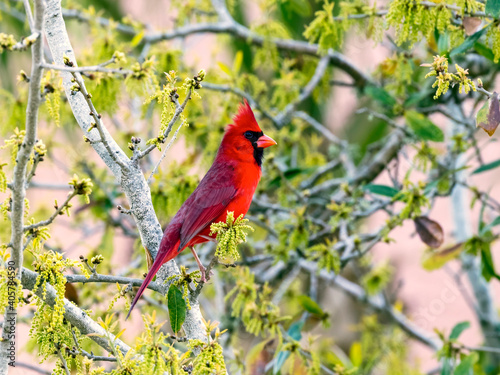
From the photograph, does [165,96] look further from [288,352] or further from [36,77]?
[288,352]

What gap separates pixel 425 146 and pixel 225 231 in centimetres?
155

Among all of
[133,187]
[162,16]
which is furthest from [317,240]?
[162,16]

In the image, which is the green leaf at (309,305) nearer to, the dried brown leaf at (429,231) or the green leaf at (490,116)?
the dried brown leaf at (429,231)

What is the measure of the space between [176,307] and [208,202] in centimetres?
71

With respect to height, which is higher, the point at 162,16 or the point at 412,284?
the point at 162,16

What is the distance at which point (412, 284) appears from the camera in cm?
781

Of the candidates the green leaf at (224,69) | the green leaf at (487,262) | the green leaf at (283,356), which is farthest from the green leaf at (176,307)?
the green leaf at (224,69)

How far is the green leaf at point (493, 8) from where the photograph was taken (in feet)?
6.24

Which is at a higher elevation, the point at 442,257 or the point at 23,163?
the point at 442,257

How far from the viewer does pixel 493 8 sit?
1905mm

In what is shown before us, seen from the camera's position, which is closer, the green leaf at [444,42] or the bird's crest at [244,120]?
the green leaf at [444,42]

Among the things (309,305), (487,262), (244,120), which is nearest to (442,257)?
(487,262)

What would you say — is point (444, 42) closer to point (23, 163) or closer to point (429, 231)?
point (429, 231)

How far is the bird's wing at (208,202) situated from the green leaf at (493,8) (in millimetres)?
1133
